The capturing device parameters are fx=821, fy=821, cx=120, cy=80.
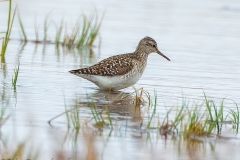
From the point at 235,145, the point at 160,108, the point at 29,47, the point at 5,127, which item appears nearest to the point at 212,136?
the point at 235,145

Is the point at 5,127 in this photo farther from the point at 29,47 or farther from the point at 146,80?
the point at 29,47

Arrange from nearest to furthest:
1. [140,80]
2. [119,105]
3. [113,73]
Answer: [119,105] < [113,73] < [140,80]

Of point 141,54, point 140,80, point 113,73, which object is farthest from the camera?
point 140,80

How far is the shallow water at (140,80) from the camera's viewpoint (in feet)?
27.5

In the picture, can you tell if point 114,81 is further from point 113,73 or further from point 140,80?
point 140,80

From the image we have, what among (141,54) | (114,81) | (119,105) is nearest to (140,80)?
(141,54)

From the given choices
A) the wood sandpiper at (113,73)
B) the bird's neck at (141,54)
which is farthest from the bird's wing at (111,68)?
the bird's neck at (141,54)

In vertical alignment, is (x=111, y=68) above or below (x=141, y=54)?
below

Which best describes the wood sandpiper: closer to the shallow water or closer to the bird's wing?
the bird's wing

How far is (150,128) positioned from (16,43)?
6.77 meters

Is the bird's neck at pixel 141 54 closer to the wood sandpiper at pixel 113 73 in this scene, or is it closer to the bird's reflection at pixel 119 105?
the wood sandpiper at pixel 113 73

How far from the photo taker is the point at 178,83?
40.5 feet

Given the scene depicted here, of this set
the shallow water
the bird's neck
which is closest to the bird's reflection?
the shallow water

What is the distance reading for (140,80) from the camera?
12766 mm
